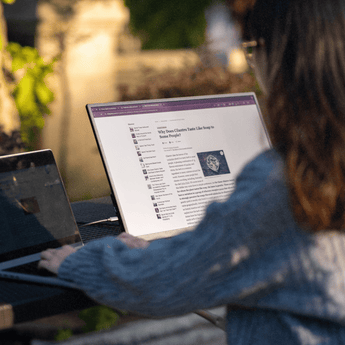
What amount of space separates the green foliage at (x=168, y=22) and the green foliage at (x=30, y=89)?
1416 mm

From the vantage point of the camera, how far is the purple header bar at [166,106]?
113 centimetres

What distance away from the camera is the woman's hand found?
32.1 inches

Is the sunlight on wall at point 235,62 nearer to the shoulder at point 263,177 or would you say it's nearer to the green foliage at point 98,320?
the green foliage at point 98,320

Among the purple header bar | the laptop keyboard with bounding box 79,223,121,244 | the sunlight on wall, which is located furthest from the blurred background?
the laptop keyboard with bounding box 79,223,121,244

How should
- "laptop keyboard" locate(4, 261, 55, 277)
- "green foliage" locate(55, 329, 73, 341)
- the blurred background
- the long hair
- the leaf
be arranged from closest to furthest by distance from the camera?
the long hair
"laptop keyboard" locate(4, 261, 55, 277)
"green foliage" locate(55, 329, 73, 341)
the leaf
the blurred background

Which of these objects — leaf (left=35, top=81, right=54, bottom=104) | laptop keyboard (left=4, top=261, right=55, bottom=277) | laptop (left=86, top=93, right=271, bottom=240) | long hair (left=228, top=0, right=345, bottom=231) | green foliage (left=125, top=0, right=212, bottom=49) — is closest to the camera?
long hair (left=228, top=0, right=345, bottom=231)

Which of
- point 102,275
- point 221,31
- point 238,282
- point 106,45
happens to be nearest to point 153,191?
point 102,275

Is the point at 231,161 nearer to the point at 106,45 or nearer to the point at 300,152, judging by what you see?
the point at 300,152

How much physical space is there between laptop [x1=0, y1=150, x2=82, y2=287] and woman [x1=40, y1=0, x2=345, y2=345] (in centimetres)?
29

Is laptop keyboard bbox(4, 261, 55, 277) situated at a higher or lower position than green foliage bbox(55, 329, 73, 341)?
higher

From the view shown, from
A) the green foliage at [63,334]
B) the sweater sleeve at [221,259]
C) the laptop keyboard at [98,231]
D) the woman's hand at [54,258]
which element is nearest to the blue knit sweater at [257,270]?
the sweater sleeve at [221,259]

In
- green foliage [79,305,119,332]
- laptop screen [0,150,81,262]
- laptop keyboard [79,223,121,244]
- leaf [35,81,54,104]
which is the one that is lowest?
green foliage [79,305,119,332]

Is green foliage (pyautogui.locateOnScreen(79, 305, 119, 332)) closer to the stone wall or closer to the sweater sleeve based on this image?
the sweater sleeve

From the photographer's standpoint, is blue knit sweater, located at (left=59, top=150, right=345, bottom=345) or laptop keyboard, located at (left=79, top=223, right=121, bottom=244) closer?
blue knit sweater, located at (left=59, top=150, right=345, bottom=345)
